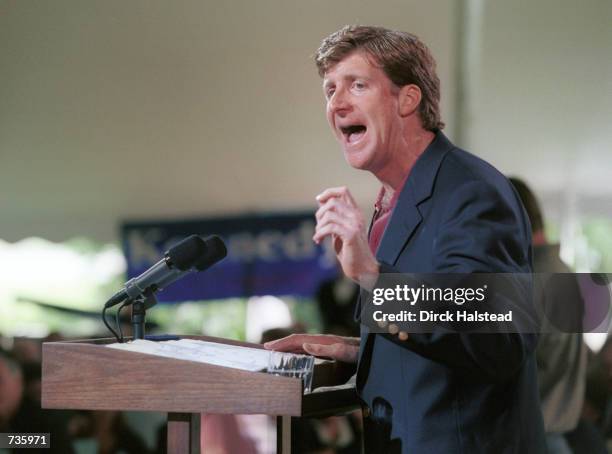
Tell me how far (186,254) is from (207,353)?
202 millimetres

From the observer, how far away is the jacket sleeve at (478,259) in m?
1.38

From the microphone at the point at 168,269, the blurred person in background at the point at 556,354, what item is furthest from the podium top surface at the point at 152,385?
the blurred person in background at the point at 556,354

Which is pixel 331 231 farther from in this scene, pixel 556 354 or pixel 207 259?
pixel 556 354

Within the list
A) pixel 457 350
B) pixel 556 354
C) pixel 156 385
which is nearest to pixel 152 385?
pixel 156 385

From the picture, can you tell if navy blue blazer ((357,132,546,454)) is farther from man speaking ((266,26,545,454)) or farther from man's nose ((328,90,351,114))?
man's nose ((328,90,351,114))

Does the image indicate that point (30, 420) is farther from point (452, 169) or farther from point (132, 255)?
point (452, 169)

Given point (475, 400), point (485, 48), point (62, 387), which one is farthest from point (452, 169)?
point (485, 48)

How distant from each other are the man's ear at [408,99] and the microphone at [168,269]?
52 cm

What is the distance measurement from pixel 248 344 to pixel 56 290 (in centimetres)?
157

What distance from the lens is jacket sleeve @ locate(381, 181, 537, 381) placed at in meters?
1.38

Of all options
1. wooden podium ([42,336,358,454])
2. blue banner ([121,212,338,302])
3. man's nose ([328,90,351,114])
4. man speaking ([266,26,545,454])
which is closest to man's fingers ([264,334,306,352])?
man speaking ([266,26,545,454])

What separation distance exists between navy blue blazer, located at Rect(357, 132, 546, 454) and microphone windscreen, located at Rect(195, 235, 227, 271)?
A: 1.10 ft

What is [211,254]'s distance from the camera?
1.70 metres

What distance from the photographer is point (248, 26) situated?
2984 mm
